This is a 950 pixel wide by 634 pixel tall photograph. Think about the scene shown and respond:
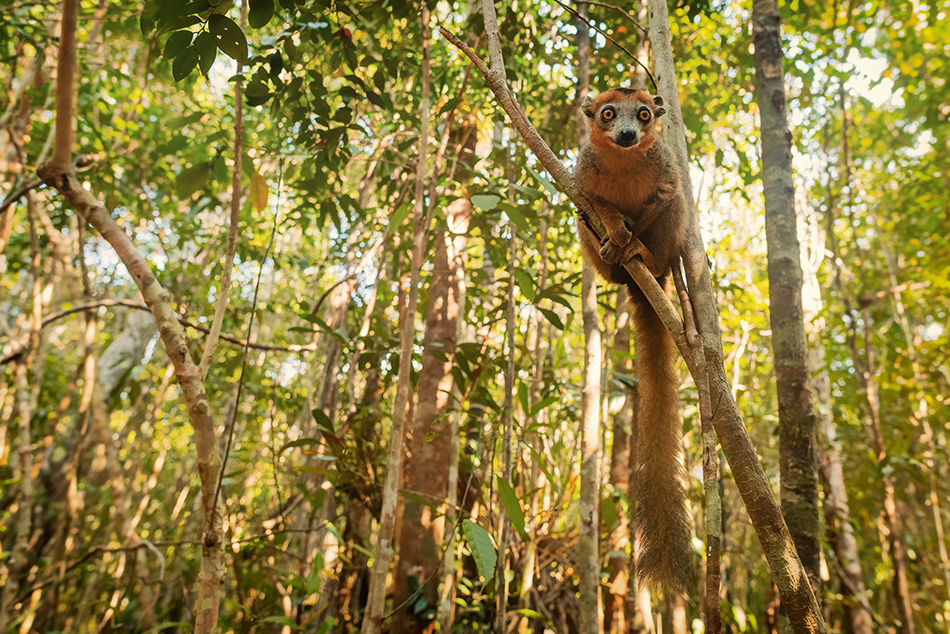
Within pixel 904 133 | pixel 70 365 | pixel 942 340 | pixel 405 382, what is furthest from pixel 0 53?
pixel 904 133

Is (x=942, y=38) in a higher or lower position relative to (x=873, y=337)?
higher

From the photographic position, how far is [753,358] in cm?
796

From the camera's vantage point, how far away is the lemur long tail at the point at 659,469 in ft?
6.25

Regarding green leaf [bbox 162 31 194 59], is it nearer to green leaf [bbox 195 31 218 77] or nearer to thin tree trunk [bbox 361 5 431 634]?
green leaf [bbox 195 31 218 77]

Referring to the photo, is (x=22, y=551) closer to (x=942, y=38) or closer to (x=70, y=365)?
(x=70, y=365)

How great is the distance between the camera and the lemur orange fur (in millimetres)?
2186

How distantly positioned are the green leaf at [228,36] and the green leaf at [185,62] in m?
0.11

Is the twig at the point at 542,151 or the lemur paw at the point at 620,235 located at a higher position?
the lemur paw at the point at 620,235

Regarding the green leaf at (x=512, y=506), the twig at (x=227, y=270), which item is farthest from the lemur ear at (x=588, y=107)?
the green leaf at (x=512, y=506)

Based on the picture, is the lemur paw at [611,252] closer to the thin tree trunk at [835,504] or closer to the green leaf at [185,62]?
the green leaf at [185,62]

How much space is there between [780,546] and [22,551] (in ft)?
16.2

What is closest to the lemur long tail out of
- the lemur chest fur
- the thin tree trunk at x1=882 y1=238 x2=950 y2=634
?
the lemur chest fur

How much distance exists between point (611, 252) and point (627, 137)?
23.3 inches

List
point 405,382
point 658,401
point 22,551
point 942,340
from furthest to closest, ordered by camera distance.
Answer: point 942,340, point 22,551, point 658,401, point 405,382
